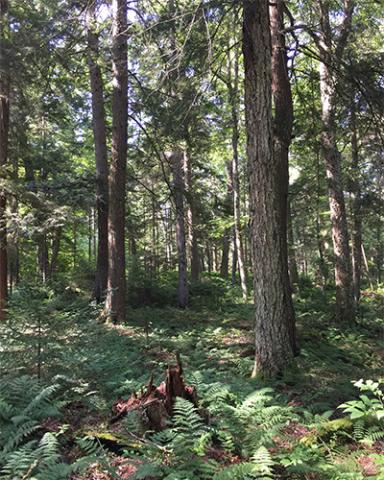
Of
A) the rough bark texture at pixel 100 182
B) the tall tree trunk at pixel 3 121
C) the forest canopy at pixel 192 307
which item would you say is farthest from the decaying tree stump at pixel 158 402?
the rough bark texture at pixel 100 182

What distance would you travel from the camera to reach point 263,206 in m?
6.36

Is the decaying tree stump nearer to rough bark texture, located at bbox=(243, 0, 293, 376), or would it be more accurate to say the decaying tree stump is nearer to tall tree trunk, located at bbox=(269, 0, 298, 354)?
rough bark texture, located at bbox=(243, 0, 293, 376)

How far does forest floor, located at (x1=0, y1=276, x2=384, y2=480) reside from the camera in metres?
3.42

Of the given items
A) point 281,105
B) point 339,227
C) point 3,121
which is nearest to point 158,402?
point 281,105

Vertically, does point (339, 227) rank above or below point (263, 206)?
above

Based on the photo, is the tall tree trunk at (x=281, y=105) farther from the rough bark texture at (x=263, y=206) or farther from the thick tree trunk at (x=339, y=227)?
the thick tree trunk at (x=339, y=227)

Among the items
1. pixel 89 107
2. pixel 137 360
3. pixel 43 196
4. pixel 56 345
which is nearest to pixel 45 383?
pixel 56 345

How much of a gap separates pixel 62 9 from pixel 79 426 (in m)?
10.7

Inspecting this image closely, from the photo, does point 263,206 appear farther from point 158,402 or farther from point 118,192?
point 118,192

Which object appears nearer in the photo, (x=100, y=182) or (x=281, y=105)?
(x=281, y=105)

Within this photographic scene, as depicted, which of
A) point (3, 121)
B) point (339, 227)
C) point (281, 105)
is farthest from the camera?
point (3, 121)

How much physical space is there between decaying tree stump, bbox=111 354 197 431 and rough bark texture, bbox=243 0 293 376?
216 centimetres

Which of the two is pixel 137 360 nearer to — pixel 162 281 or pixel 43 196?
pixel 43 196

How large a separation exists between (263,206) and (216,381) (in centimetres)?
264
